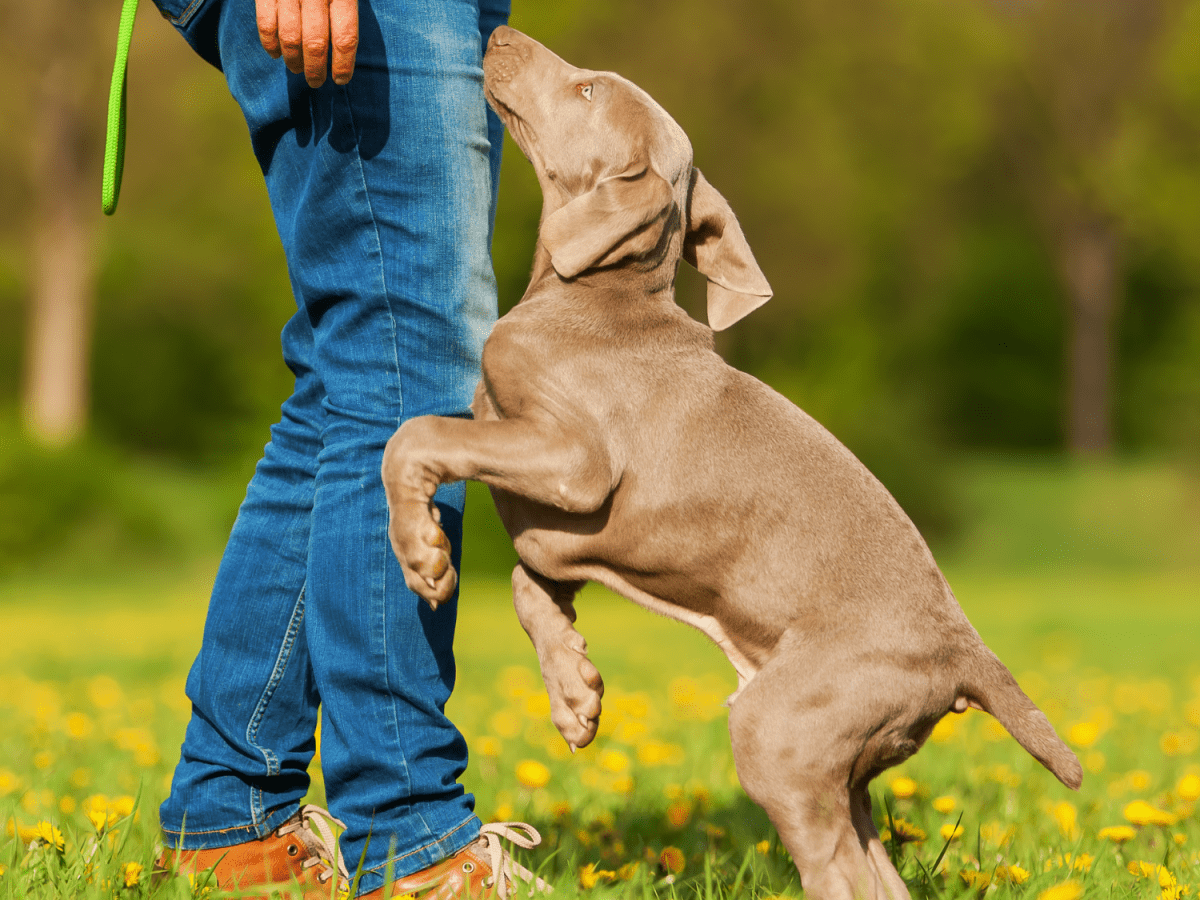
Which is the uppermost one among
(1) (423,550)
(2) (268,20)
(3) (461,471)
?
(2) (268,20)

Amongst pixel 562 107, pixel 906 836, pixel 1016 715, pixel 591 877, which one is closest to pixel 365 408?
pixel 562 107

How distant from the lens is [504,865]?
7.42 ft

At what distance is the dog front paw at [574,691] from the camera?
7.34 ft

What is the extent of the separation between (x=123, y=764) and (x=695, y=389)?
238cm

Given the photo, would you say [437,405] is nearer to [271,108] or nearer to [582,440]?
[582,440]

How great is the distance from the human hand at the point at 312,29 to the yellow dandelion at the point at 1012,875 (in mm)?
1988

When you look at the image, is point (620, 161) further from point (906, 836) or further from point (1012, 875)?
point (1012, 875)

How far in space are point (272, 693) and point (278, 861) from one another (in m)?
0.34

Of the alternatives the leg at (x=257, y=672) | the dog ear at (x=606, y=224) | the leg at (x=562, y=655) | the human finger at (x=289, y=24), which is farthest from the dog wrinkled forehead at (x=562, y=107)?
the leg at (x=562, y=655)

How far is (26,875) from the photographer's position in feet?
7.32

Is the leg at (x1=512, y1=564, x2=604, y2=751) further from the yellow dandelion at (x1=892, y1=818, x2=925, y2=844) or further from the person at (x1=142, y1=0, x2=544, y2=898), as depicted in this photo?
the yellow dandelion at (x1=892, y1=818, x2=925, y2=844)

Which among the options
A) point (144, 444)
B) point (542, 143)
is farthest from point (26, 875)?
point (144, 444)

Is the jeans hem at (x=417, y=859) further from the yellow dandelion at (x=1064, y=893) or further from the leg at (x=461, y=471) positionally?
the yellow dandelion at (x=1064, y=893)

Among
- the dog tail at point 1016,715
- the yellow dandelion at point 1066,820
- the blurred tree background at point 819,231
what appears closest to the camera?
the dog tail at point 1016,715
